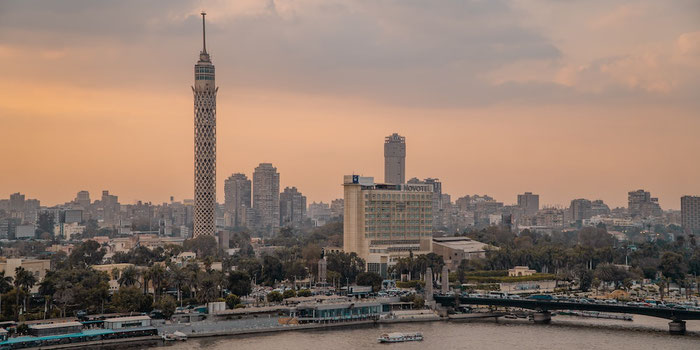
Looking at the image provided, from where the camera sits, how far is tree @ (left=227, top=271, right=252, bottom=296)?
164 ft

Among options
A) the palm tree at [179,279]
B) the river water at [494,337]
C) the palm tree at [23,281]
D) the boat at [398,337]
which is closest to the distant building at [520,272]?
the river water at [494,337]

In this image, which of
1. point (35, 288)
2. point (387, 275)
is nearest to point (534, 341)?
point (387, 275)

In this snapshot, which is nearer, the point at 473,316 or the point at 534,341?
the point at 534,341

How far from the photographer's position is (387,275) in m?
62.1

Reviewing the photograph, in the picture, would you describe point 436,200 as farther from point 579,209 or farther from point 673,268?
point 673,268

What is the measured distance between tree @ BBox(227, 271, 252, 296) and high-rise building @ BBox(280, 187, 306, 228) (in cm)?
10272

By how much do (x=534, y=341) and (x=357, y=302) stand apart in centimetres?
1059

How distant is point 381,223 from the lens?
64.6 metres

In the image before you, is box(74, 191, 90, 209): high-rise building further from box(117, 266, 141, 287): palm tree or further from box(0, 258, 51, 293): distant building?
box(117, 266, 141, 287): palm tree

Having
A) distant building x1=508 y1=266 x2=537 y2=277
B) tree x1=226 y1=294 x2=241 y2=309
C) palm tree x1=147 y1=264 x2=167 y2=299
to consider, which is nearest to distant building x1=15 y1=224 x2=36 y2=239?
distant building x1=508 y1=266 x2=537 y2=277

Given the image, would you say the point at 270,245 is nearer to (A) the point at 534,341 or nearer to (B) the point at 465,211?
(A) the point at 534,341

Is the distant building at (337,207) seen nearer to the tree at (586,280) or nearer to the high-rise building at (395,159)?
the high-rise building at (395,159)

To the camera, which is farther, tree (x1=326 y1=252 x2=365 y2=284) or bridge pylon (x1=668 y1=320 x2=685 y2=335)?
tree (x1=326 y1=252 x2=365 y2=284)

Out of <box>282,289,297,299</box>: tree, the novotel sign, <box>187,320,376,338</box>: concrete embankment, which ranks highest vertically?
the novotel sign
